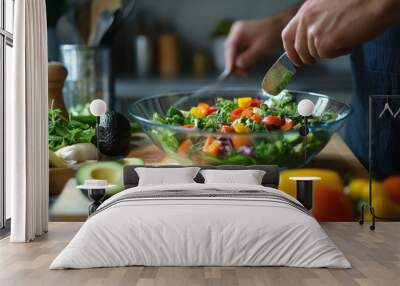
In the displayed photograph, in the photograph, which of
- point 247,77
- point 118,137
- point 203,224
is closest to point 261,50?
point 247,77

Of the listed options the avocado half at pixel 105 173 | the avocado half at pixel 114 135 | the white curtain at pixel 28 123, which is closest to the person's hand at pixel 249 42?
the avocado half at pixel 114 135

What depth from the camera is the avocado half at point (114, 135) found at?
23.5ft

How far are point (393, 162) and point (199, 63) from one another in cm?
208

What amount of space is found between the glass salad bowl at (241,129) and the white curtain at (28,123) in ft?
3.52

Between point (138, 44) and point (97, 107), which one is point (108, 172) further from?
point (138, 44)

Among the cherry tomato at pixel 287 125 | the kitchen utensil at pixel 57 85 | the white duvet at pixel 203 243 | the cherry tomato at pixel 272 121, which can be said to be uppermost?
the kitchen utensil at pixel 57 85

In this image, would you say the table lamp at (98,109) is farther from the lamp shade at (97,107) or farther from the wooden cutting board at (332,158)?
the wooden cutting board at (332,158)

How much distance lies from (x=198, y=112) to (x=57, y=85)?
4.61 feet

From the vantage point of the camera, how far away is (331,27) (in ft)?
21.7

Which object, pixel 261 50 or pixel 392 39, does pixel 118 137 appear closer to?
pixel 261 50

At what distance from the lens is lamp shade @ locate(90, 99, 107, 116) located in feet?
23.4

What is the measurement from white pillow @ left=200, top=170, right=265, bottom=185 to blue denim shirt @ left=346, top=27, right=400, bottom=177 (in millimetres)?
1100

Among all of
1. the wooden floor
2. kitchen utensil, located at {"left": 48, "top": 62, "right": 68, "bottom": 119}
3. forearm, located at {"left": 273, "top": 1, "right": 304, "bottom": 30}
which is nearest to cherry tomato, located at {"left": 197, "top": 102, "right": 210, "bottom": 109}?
forearm, located at {"left": 273, "top": 1, "right": 304, "bottom": 30}

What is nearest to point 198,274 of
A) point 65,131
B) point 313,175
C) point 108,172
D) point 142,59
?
point 313,175
